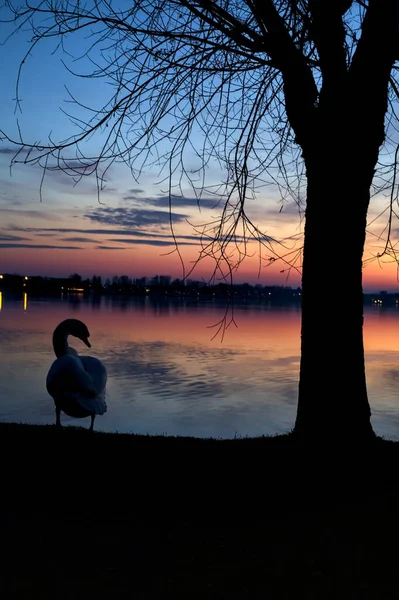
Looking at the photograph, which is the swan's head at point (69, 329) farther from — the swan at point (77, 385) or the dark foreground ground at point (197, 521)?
the dark foreground ground at point (197, 521)

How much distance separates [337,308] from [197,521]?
2351 mm

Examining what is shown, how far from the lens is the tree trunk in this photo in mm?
5598

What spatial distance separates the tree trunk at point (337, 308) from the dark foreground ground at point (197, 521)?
0.33 metres

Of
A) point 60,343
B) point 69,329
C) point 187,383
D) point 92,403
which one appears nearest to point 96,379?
point 92,403

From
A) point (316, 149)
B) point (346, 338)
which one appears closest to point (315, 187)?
point (316, 149)

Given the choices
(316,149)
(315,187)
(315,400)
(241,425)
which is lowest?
(241,425)

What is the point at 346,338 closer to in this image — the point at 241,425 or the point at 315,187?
the point at 315,187

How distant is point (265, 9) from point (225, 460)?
4.28 metres

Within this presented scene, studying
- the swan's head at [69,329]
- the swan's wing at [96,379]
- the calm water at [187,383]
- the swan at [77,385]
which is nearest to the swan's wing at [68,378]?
the swan at [77,385]

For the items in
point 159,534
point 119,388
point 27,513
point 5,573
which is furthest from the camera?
point 119,388

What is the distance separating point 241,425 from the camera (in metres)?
14.5

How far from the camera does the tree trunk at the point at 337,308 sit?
5.60m

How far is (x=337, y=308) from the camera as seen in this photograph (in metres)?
5.58

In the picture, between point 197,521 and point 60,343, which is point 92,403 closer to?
point 60,343
